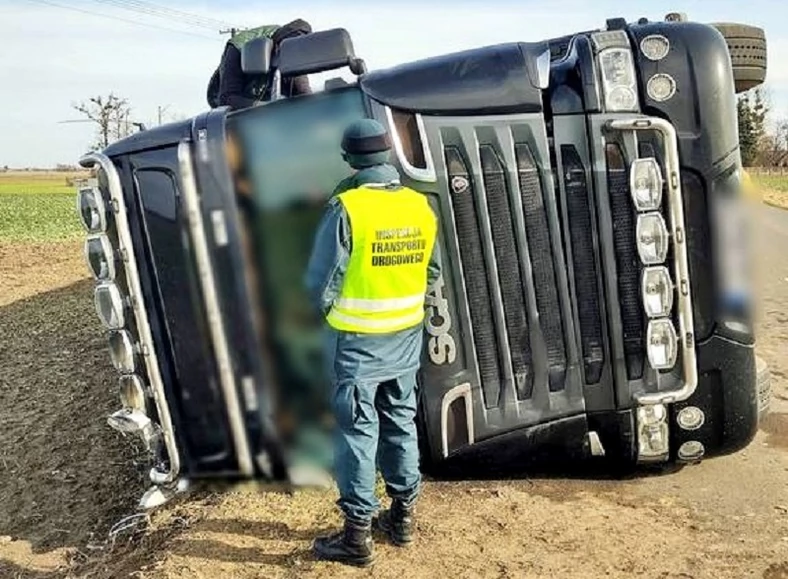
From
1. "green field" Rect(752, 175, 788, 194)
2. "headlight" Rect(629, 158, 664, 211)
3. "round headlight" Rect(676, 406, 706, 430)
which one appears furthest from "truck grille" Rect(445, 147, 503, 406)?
"green field" Rect(752, 175, 788, 194)

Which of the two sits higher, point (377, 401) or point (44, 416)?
point (377, 401)

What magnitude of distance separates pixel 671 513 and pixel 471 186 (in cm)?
163

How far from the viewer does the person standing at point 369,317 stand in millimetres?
3178

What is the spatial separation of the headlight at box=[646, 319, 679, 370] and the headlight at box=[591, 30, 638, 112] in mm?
873

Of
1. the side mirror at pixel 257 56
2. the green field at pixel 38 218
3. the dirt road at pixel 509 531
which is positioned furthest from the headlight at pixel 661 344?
the green field at pixel 38 218

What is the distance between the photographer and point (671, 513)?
3789mm

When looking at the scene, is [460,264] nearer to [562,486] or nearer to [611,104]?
[611,104]

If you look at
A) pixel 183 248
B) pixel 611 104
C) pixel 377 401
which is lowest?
→ pixel 377 401

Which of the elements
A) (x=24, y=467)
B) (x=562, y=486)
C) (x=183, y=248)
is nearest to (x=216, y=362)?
(x=183, y=248)

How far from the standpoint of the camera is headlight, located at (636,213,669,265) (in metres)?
3.52

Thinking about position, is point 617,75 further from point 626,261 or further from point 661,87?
point 626,261

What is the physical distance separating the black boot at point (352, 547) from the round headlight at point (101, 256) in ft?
4.66

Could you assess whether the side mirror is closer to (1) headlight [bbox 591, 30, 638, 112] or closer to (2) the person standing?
(2) the person standing

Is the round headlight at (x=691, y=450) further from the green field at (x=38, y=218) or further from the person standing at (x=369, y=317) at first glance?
the green field at (x=38, y=218)
